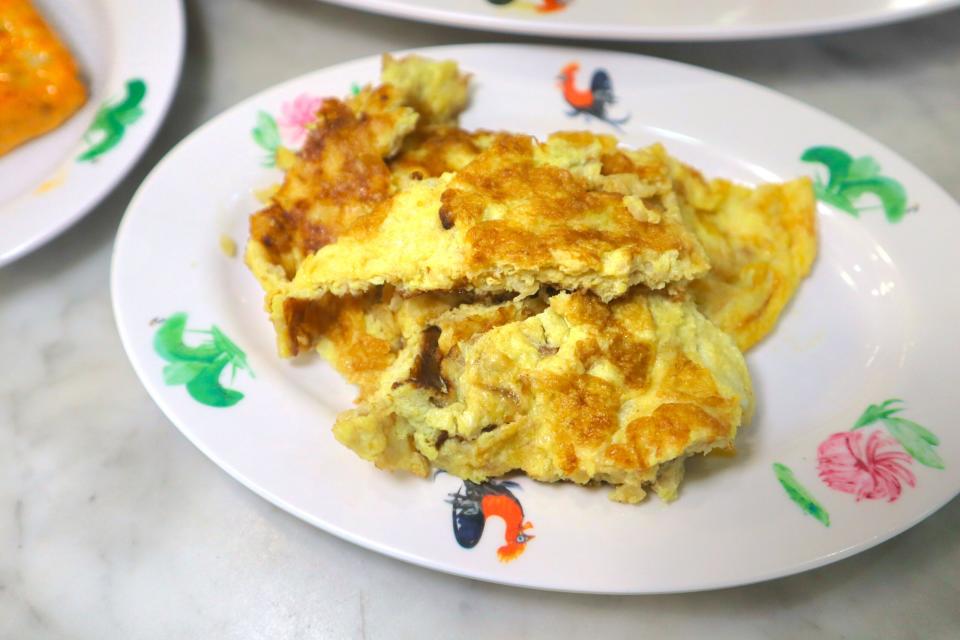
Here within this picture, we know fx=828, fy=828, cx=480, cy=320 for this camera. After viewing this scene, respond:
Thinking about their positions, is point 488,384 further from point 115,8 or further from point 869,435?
point 115,8

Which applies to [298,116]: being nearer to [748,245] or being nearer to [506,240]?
[506,240]

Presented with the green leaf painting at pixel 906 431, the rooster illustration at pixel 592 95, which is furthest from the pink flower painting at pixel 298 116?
the green leaf painting at pixel 906 431

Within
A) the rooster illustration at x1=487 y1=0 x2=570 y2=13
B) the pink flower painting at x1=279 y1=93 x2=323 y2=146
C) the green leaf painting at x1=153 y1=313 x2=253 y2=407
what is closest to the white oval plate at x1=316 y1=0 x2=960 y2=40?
the rooster illustration at x1=487 y1=0 x2=570 y2=13

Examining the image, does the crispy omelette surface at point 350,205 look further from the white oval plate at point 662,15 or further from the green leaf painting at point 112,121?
the green leaf painting at point 112,121

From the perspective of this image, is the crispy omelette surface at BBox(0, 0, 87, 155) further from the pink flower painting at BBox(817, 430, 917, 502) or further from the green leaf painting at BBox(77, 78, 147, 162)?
the pink flower painting at BBox(817, 430, 917, 502)

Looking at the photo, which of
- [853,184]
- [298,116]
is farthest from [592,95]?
[298,116]
